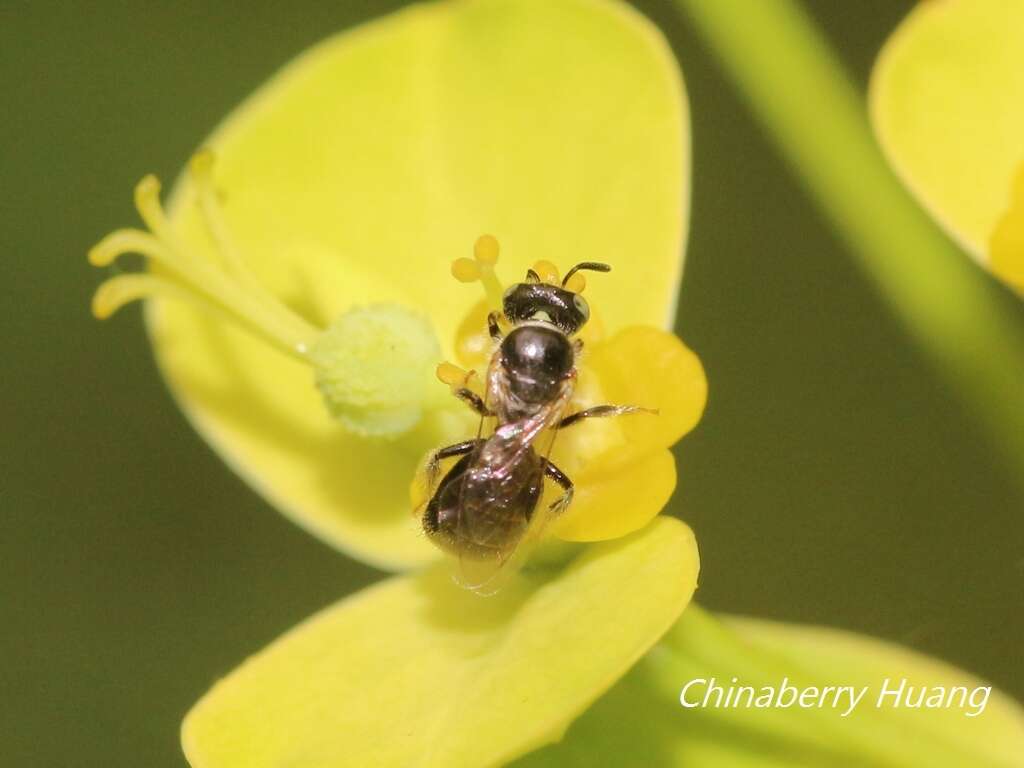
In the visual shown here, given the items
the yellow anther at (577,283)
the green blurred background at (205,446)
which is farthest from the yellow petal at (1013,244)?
the yellow anther at (577,283)

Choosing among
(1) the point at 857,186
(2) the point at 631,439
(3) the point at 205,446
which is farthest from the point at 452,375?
(3) the point at 205,446

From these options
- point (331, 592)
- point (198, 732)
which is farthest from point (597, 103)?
point (331, 592)

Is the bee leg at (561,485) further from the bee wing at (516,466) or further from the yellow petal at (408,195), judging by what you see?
the yellow petal at (408,195)

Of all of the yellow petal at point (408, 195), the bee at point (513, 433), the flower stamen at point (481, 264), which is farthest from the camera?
the yellow petal at point (408, 195)

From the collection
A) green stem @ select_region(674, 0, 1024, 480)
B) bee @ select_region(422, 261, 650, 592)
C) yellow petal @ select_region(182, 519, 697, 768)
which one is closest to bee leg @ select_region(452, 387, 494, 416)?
bee @ select_region(422, 261, 650, 592)

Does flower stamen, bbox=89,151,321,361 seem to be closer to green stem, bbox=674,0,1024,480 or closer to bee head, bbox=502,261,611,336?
bee head, bbox=502,261,611,336

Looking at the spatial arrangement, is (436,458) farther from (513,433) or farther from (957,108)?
(957,108)

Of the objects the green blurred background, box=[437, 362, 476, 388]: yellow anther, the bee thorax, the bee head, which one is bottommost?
the green blurred background
